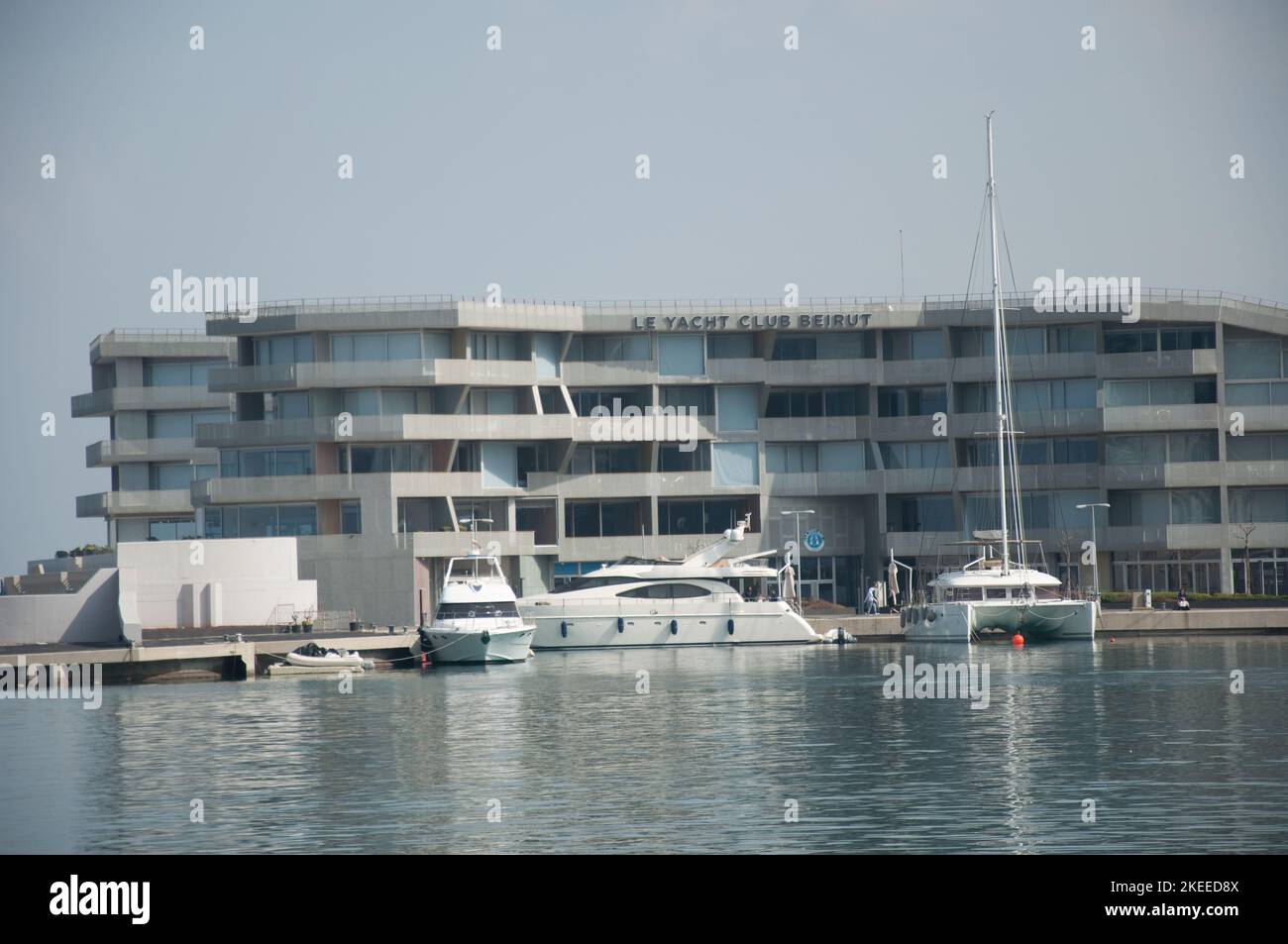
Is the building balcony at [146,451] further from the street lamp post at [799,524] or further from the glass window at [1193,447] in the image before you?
the glass window at [1193,447]

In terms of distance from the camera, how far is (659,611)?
79312mm

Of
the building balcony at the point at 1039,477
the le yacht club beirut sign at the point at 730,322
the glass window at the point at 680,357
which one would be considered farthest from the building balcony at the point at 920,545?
the glass window at the point at 680,357

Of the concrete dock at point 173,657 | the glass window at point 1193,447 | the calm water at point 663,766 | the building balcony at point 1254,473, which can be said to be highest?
the glass window at point 1193,447

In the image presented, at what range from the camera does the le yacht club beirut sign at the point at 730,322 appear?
97.9 m

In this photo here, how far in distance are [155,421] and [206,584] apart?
139ft

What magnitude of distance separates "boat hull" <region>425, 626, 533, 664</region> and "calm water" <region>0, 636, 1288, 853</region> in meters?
7.13

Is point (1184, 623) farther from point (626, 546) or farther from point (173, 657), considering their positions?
point (173, 657)

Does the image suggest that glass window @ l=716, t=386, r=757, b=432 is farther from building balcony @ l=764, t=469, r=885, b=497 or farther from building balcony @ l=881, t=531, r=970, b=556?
building balcony @ l=881, t=531, r=970, b=556

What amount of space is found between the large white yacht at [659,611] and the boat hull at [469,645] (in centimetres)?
849

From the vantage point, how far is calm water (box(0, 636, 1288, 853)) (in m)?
28.5

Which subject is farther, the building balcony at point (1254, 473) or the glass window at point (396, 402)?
the building balcony at point (1254, 473)

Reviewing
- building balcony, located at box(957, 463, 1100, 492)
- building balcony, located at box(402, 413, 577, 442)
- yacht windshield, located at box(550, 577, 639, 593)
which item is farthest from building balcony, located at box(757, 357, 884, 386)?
yacht windshield, located at box(550, 577, 639, 593)

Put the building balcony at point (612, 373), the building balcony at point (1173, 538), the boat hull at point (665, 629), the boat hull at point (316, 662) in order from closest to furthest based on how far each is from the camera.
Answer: the boat hull at point (316, 662)
the boat hull at point (665, 629)
the building balcony at point (1173, 538)
the building balcony at point (612, 373)

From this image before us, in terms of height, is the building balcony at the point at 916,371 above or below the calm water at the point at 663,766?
above
